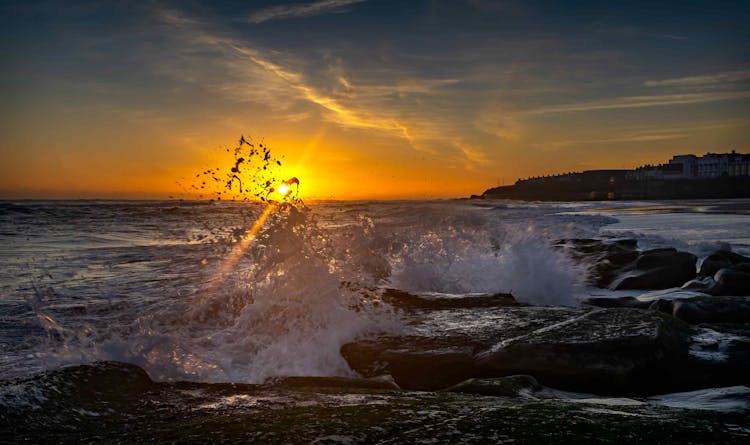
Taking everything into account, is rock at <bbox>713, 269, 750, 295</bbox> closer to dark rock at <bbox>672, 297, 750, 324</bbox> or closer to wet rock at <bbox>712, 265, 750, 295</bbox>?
wet rock at <bbox>712, 265, 750, 295</bbox>

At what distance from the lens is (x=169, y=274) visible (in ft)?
44.5

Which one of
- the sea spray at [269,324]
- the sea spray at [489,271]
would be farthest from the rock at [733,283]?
the sea spray at [269,324]

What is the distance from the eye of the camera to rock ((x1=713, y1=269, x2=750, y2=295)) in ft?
34.2

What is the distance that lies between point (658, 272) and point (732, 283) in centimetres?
182

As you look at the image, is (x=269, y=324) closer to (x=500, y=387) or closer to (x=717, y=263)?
(x=500, y=387)

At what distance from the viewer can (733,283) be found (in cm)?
1052

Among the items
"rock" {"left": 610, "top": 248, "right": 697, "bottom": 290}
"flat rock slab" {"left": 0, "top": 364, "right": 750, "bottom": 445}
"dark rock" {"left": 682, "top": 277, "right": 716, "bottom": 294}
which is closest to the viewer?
"flat rock slab" {"left": 0, "top": 364, "right": 750, "bottom": 445}

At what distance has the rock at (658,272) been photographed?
1205cm

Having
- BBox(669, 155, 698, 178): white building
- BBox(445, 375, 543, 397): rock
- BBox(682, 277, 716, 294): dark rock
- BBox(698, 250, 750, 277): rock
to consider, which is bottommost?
BBox(682, 277, 716, 294): dark rock

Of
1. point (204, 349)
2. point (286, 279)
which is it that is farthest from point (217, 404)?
point (286, 279)

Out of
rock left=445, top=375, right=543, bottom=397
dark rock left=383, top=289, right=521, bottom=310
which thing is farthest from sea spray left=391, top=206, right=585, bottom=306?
rock left=445, top=375, right=543, bottom=397

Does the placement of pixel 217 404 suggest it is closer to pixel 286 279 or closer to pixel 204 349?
pixel 204 349

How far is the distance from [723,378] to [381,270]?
7.43m

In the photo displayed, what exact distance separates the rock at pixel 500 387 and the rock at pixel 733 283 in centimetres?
732
